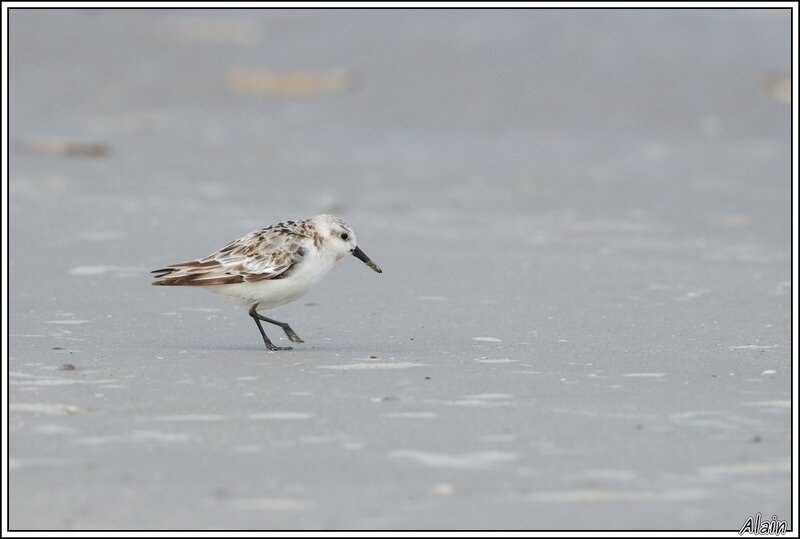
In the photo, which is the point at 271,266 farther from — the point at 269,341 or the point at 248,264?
the point at 269,341

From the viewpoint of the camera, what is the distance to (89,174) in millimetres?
12805

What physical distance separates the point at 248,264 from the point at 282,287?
227 millimetres

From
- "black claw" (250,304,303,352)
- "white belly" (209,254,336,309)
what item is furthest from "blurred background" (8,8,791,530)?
"white belly" (209,254,336,309)

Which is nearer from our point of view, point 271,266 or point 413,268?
point 271,266

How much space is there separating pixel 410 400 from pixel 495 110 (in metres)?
10.9

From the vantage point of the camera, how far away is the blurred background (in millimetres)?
4543

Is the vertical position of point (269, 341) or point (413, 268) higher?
point (413, 268)

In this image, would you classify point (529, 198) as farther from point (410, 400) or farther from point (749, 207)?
point (410, 400)

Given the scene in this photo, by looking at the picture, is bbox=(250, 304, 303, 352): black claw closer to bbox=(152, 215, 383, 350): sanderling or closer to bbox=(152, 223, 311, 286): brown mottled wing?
bbox=(152, 215, 383, 350): sanderling

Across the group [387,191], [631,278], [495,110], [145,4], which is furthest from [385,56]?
[631,278]

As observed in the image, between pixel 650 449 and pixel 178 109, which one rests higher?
pixel 178 109

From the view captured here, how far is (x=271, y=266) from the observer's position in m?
7.04

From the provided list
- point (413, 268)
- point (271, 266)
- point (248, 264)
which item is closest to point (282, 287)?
point (271, 266)

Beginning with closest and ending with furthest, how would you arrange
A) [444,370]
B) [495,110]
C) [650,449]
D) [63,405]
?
[650,449] → [63,405] → [444,370] → [495,110]
